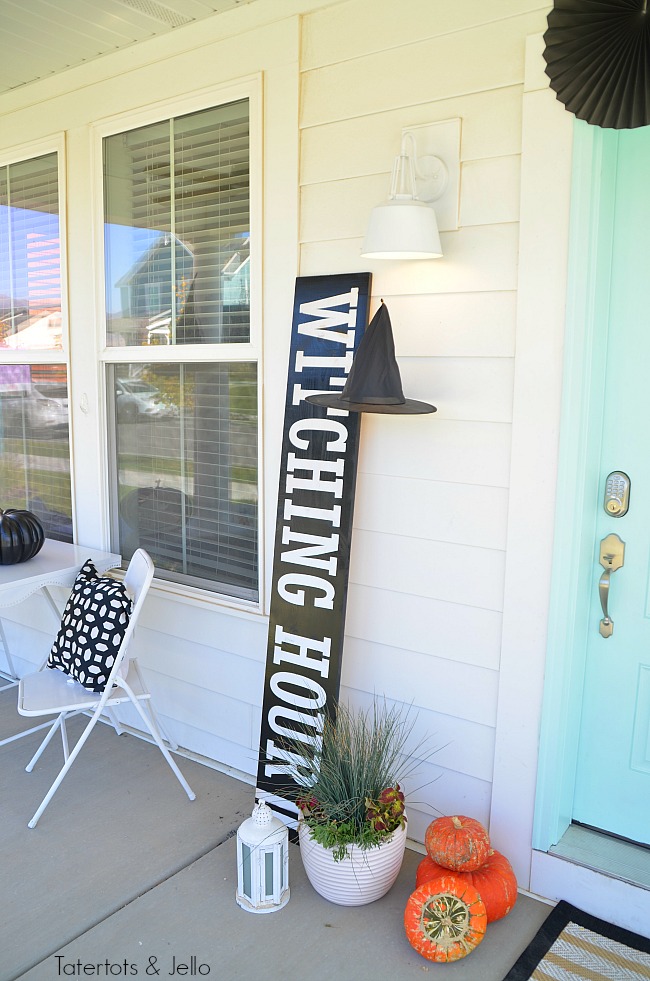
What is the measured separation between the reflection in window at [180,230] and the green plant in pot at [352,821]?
1.52m

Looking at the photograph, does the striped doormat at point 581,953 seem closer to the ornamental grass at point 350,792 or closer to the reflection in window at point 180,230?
the ornamental grass at point 350,792

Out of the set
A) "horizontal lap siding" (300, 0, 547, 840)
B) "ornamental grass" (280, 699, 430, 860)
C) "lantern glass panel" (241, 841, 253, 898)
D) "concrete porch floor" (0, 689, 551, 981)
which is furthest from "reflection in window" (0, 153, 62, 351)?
"lantern glass panel" (241, 841, 253, 898)

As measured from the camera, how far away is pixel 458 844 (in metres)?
2.27

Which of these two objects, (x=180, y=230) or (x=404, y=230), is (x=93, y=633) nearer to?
(x=180, y=230)

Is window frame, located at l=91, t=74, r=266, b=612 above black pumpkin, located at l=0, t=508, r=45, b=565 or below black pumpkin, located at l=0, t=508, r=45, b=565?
above

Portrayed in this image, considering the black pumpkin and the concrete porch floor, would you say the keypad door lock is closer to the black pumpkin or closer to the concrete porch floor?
the concrete porch floor

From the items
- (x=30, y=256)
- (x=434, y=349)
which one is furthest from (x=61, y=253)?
(x=434, y=349)

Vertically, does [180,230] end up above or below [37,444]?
above

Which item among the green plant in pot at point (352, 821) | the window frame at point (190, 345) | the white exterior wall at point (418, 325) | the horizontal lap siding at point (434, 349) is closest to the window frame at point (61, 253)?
the window frame at point (190, 345)

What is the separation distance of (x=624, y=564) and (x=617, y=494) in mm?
210

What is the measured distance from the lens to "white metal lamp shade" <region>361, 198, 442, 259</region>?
2.29m

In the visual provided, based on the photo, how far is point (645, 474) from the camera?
2355 mm

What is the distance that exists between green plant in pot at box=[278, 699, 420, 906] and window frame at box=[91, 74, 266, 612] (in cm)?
78

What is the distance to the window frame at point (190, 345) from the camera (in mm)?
2879
